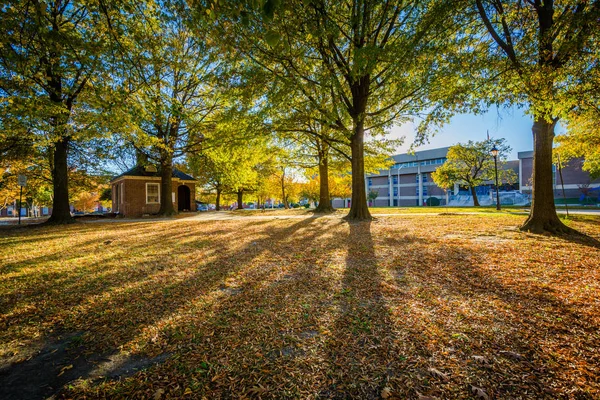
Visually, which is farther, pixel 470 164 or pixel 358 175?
pixel 470 164

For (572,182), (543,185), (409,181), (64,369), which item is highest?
(409,181)

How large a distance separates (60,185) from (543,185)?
21.4m

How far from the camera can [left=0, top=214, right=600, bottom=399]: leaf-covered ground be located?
1.88m

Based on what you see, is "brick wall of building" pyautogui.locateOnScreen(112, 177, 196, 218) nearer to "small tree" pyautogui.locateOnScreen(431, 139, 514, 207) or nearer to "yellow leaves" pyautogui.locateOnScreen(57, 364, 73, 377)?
"yellow leaves" pyautogui.locateOnScreen(57, 364, 73, 377)

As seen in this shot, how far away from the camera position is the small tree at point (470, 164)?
34250mm

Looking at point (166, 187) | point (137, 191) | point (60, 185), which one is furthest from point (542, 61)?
point (137, 191)

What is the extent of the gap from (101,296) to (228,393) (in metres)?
2.91

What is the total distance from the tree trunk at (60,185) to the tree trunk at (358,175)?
15.1 meters

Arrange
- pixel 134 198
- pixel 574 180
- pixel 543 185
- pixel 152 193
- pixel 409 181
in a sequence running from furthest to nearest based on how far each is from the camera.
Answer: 1. pixel 409 181
2. pixel 574 180
3. pixel 152 193
4. pixel 134 198
5. pixel 543 185

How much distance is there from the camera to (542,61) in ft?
21.8

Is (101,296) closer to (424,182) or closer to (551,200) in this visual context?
(551,200)

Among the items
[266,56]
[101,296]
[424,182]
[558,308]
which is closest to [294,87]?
[266,56]

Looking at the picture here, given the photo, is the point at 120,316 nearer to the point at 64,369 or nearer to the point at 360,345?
the point at 64,369

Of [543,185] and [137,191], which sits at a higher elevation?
[137,191]
